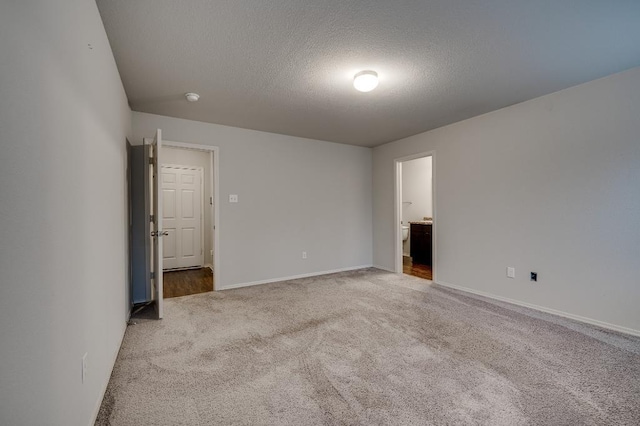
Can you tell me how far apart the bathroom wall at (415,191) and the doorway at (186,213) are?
4234 millimetres

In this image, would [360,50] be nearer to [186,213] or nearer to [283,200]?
[283,200]

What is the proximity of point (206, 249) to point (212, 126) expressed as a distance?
2701 millimetres

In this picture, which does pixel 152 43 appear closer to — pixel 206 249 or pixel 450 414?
pixel 450 414

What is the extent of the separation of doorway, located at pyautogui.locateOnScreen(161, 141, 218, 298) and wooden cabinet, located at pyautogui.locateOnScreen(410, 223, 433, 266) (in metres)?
4.20

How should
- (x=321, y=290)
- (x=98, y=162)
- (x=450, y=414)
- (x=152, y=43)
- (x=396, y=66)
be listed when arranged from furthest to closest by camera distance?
(x=321, y=290) → (x=396, y=66) → (x=152, y=43) → (x=98, y=162) → (x=450, y=414)

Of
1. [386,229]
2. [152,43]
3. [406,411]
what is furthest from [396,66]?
[386,229]

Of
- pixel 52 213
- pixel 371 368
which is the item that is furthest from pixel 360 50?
pixel 371 368

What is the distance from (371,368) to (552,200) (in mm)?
2736

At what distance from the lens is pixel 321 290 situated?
13.1 feet

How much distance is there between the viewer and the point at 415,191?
651cm

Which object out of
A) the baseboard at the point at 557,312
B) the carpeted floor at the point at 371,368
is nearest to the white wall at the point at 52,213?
the carpeted floor at the point at 371,368

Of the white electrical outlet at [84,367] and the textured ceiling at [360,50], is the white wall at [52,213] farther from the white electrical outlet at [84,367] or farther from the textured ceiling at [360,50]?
the textured ceiling at [360,50]

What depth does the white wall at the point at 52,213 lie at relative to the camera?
780mm

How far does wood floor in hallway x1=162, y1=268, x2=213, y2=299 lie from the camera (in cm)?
402
